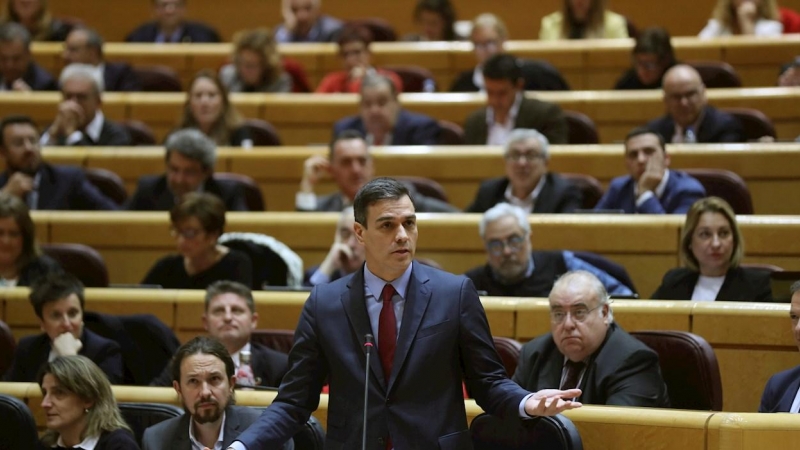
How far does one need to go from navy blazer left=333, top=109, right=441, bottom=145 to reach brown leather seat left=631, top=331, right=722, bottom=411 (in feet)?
6.60

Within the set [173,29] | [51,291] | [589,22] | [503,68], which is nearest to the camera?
[51,291]

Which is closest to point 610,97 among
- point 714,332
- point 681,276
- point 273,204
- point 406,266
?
point 273,204

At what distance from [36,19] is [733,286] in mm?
4210

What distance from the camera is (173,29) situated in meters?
6.25

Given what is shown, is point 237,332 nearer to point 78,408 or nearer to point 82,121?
point 78,408

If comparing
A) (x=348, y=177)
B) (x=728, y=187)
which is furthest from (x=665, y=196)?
(x=348, y=177)

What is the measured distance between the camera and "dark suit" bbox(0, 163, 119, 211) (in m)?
4.39

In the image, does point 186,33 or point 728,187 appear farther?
point 186,33

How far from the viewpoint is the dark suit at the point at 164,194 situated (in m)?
4.27

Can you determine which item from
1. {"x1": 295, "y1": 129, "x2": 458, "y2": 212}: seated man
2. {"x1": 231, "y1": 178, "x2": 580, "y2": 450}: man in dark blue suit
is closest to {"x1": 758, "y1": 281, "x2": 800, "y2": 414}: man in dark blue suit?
{"x1": 231, "y1": 178, "x2": 580, "y2": 450}: man in dark blue suit

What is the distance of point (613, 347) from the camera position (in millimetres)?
2697

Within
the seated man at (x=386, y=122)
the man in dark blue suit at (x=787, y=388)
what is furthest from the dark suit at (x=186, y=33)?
the man in dark blue suit at (x=787, y=388)

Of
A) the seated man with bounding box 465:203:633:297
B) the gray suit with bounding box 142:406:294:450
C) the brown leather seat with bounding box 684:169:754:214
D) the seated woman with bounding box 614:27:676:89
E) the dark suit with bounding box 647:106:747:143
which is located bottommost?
the gray suit with bounding box 142:406:294:450

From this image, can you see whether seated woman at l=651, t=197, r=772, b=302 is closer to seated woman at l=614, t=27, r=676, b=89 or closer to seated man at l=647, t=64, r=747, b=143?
seated man at l=647, t=64, r=747, b=143
